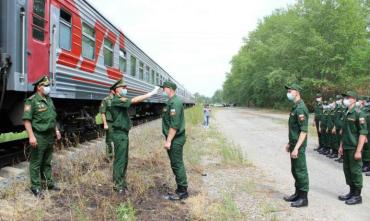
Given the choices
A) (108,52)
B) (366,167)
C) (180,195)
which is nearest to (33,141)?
(180,195)

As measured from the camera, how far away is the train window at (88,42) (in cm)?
1027

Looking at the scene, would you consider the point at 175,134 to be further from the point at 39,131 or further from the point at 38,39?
the point at 38,39

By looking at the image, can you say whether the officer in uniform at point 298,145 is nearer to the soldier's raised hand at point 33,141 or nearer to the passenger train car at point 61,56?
the soldier's raised hand at point 33,141

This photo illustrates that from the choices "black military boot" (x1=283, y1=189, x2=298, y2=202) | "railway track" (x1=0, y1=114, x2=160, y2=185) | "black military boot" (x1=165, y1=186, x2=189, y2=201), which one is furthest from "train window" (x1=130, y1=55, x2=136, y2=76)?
"black military boot" (x1=283, y1=189, x2=298, y2=202)

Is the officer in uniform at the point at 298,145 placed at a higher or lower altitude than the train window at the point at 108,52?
lower

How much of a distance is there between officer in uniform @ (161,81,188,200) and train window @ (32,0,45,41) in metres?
2.83

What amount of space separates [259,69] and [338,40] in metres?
23.0

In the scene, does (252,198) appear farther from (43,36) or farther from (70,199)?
(43,36)

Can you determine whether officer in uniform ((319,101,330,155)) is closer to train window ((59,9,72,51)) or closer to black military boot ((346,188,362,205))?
black military boot ((346,188,362,205))

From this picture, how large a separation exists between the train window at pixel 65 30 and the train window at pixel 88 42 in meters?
0.87

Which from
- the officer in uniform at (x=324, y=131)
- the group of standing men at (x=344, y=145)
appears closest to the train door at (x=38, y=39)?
the group of standing men at (x=344, y=145)

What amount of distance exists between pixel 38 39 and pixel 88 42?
116 inches

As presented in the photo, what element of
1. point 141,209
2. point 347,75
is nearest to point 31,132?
point 141,209

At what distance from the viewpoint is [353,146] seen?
6.54 metres
